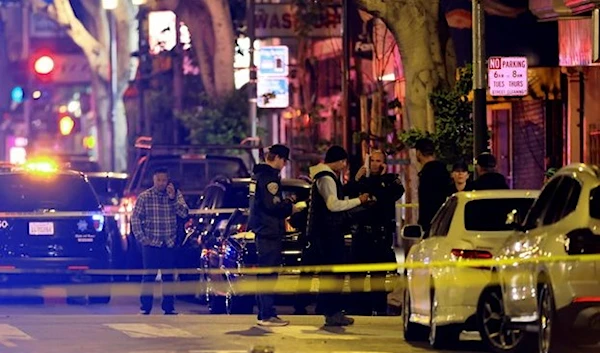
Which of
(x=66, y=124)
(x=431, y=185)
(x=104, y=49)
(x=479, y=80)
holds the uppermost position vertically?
(x=104, y=49)

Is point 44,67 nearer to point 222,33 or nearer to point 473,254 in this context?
point 222,33

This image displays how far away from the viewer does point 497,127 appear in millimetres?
32344

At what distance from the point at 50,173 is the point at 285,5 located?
13853mm

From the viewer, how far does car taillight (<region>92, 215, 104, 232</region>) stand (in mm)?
22359

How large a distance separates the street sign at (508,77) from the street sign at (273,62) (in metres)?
16.8

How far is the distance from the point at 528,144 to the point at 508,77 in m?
9.42

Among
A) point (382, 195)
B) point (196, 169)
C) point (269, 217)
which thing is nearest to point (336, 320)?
point (269, 217)

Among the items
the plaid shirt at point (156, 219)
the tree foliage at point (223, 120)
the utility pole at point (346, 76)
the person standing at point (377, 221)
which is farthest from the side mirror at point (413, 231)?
the tree foliage at point (223, 120)

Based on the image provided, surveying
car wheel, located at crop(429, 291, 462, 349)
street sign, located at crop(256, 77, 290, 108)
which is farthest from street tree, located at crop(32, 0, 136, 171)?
car wheel, located at crop(429, 291, 462, 349)

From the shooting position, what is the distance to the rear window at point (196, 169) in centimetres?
2720

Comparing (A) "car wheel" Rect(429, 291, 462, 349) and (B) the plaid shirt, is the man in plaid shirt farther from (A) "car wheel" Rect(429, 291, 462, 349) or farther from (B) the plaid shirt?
(A) "car wheel" Rect(429, 291, 462, 349)

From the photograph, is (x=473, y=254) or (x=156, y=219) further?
(x=156, y=219)

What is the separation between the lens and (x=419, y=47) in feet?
77.7

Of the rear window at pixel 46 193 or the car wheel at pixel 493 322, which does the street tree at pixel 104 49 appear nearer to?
the rear window at pixel 46 193
